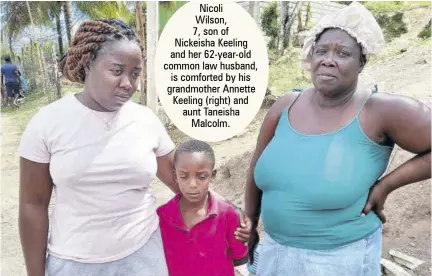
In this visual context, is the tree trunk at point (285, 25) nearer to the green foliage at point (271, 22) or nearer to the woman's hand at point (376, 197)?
the green foliage at point (271, 22)

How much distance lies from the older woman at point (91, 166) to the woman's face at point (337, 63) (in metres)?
0.69

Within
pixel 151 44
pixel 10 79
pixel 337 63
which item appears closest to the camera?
pixel 337 63

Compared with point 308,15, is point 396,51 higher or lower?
lower

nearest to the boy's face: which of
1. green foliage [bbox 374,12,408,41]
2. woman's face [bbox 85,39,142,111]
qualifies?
woman's face [bbox 85,39,142,111]

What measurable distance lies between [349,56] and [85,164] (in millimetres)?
1048

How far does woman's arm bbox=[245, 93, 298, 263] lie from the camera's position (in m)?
1.81

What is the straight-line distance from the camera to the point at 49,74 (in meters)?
9.98

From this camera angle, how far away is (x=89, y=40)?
151 cm

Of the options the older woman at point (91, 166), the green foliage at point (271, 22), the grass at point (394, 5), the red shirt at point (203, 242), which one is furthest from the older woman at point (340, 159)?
the grass at point (394, 5)

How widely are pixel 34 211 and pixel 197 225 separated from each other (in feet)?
2.08

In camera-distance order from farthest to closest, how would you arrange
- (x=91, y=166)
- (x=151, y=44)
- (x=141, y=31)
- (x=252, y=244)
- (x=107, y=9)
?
1. (x=107, y=9)
2. (x=141, y=31)
3. (x=151, y=44)
4. (x=252, y=244)
5. (x=91, y=166)

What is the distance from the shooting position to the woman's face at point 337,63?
5.20ft

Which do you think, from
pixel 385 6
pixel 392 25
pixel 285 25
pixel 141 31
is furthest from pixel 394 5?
pixel 141 31

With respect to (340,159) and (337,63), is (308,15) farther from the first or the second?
(340,159)
